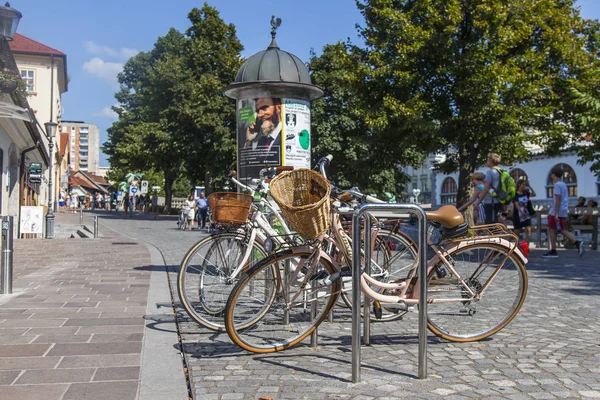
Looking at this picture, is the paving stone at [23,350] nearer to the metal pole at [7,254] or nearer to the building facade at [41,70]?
the metal pole at [7,254]

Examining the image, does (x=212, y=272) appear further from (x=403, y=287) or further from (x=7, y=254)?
(x=7, y=254)

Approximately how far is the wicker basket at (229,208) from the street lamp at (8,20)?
7137 millimetres

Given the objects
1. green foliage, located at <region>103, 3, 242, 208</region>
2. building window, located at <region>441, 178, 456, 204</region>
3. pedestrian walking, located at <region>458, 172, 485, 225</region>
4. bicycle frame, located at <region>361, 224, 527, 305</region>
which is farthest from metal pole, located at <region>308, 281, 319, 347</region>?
building window, located at <region>441, 178, 456, 204</region>

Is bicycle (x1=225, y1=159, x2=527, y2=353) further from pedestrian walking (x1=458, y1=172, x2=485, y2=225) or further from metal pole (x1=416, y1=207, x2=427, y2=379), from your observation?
pedestrian walking (x1=458, y1=172, x2=485, y2=225)

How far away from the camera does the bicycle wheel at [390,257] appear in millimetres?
5172

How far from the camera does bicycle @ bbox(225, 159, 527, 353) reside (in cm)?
459

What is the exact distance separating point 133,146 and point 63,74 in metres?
17.9

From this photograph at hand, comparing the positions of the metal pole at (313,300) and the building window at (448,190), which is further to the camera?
the building window at (448,190)

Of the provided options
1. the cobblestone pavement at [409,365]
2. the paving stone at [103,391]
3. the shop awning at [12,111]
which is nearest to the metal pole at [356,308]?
the cobblestone pavement at [409,365]

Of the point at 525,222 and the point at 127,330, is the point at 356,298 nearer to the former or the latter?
the point at 127,330

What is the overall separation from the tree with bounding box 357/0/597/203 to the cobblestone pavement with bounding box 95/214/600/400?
662 inches

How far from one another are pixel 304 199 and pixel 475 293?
1655 millimetres

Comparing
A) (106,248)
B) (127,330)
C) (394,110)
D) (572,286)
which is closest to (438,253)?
(127,330)

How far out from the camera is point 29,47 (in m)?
51.9
